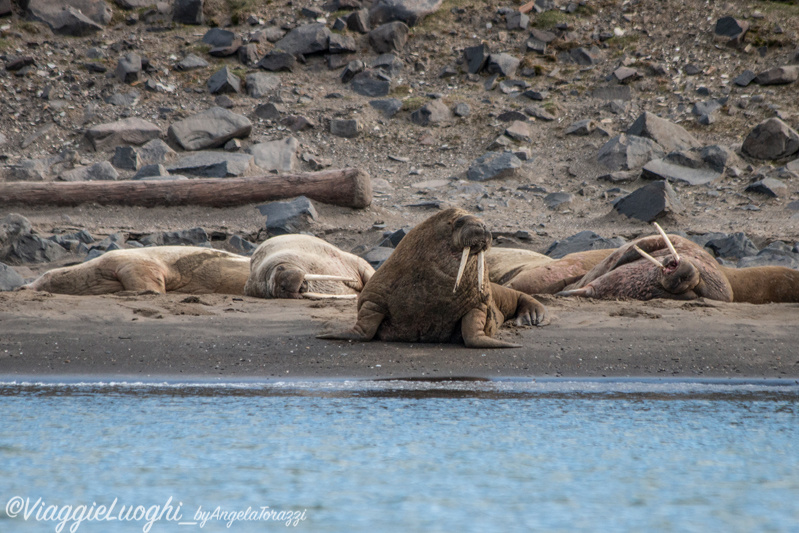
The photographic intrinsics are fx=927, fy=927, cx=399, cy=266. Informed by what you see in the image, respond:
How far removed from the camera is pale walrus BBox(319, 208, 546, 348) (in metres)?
6.50

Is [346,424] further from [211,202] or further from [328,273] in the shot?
[211,202]

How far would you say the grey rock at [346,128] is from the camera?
682 inches

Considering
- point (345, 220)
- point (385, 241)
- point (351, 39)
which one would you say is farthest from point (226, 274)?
point (351, 39)

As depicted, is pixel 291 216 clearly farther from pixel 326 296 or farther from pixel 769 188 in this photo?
pixel 769 188

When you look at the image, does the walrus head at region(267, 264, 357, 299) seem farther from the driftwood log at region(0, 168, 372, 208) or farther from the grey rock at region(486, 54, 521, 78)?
the grey rock at region(486, 54, 521, 78)

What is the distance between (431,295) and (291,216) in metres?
6.34

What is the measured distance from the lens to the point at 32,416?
4.79 meters

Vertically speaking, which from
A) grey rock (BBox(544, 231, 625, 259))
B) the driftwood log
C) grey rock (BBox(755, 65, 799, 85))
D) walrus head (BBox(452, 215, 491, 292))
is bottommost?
grey rock (BBox(544, 231, 625, 259))

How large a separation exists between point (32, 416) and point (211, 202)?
864 cm

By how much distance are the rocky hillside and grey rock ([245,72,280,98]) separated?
0.15 ft

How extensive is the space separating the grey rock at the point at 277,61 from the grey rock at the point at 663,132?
716cm

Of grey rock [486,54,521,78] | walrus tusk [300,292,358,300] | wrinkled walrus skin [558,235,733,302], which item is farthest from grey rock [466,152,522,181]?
walrus tusk [300,292,358,300]

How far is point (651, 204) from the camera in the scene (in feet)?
42.4

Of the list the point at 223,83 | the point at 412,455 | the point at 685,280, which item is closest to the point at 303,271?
the point at 685,280
